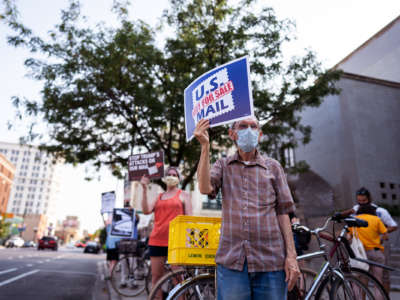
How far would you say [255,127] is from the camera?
2.37 m

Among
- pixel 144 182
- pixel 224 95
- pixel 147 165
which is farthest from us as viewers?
pixel 147 165

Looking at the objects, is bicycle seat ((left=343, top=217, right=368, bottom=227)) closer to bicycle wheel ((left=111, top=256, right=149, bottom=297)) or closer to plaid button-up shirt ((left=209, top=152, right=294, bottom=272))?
plaid button-up shirt ((left=209, top=152, right=294, bottom=272))

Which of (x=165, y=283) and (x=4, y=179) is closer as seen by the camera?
(x=165, y=283)

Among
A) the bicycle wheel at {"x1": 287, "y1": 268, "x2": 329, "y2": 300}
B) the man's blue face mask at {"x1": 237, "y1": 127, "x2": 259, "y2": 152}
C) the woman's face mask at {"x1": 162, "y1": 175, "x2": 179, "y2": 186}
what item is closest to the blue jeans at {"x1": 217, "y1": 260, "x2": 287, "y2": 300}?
the man's blue face mask at {"x1": 237, "y1": 127, "x2": 259, "y2": 152}

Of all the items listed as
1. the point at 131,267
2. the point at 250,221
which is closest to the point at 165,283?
the point at 250,221

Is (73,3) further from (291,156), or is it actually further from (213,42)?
(291,156)

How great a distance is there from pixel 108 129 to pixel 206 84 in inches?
392

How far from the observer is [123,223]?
7434 millimetres

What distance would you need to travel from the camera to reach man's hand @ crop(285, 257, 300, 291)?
196 cm

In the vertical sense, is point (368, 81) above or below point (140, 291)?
above

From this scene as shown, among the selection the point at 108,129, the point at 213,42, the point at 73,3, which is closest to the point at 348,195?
the point at 213,42

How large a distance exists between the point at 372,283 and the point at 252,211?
6.92ft

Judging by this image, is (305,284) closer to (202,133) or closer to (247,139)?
(247,139)

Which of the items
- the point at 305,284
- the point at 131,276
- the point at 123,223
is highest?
the point at 123,223
